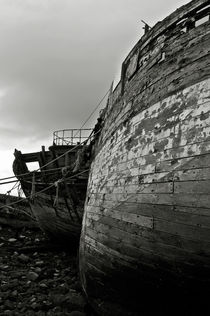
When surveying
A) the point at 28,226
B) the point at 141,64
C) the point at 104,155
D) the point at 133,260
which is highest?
the point at 141,64

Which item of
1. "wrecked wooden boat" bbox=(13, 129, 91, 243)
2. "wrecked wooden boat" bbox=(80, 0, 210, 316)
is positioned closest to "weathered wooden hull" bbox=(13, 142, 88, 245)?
"wrecked wooden boat" bbox=(13, 129, 91, 243)

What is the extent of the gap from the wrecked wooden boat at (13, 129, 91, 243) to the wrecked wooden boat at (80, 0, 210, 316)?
2.40 metres

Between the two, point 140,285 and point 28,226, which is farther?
point 28,226

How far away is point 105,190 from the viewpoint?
4633 millimetres

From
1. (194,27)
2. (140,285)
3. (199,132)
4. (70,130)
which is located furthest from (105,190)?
(70,130)

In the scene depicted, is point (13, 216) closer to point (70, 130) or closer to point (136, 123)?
point (70, 130)

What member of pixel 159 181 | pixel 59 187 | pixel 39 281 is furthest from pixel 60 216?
pixel 159 181

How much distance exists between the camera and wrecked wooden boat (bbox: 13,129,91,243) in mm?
7332

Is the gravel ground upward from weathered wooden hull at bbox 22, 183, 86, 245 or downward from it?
downward

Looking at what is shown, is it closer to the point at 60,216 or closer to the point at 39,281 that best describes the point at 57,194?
the point at 39,281

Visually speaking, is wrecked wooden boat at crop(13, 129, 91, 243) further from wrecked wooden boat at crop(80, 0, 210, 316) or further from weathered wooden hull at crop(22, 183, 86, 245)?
wrecked wooden boat at crop(80, 0, 210, 316)

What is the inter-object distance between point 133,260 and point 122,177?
0.97 meters

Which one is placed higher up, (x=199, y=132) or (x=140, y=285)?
(x=199, y=132)

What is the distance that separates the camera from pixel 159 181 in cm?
328
